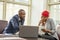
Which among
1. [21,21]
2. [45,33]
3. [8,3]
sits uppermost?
[8,3]

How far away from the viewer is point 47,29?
9.16 ft

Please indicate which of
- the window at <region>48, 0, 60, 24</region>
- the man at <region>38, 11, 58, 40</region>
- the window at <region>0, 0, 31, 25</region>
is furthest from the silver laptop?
the window at <region>48, 0, 60, 24</region>

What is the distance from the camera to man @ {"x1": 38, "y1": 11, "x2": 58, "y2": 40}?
263 centimetres

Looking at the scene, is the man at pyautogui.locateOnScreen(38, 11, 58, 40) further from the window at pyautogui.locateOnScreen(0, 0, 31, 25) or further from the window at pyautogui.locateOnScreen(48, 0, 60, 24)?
the window at pyautogui.locateOnScreen(0, 0, 31, 25)

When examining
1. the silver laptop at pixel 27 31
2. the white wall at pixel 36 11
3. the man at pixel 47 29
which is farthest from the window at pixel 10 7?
the silver laptop at pixel 27 31

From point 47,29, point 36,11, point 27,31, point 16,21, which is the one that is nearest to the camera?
point 27,31

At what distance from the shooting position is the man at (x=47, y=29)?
8.64 feet

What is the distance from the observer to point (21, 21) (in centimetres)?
310

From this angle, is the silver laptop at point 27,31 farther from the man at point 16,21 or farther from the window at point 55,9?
the window at point 55,9

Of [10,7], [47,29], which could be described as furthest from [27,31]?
[10,7]

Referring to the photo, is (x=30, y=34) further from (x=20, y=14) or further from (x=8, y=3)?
(x=8, y=3)

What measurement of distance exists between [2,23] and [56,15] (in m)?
1.97

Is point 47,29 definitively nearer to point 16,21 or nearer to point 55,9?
point 16,21

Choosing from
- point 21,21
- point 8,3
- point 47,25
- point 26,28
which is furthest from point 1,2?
point 26,28
